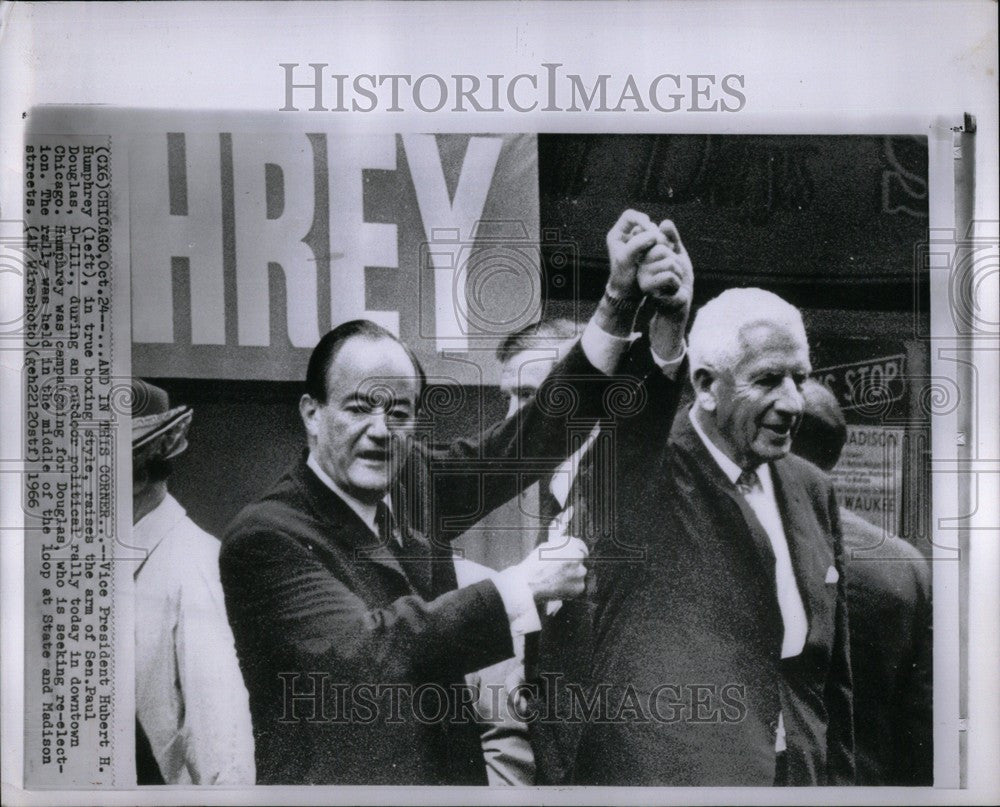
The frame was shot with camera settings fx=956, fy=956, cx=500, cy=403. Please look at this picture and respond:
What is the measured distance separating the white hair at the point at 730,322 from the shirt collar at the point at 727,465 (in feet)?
0.37

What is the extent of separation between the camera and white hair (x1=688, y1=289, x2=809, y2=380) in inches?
78.4

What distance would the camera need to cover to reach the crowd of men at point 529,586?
1979mm

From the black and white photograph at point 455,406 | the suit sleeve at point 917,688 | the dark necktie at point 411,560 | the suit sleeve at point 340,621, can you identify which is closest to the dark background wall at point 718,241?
the black and white photograph at point 455,406

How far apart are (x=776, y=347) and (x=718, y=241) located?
252 mm

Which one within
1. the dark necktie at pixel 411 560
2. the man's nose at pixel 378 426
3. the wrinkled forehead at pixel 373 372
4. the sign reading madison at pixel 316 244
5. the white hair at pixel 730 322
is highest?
the sign reading madison at pixel 316 244

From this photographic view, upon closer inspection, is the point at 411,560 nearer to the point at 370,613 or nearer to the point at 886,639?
the point at 370,613

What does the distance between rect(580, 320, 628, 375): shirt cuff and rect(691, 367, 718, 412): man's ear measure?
0.53ft

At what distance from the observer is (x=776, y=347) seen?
200 centimetres

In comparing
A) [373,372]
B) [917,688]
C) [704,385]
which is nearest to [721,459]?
[704,385]

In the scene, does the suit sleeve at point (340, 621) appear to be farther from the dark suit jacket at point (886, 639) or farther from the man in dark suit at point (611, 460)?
the dark suit jacket at point (886, 639)

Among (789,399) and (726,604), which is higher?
(789,399)

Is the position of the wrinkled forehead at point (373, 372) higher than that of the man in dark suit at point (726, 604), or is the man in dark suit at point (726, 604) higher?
the wrinkled forehead at point (373, 372)

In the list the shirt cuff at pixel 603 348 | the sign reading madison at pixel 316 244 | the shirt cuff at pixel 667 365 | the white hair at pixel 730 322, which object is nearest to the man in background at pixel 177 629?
the sign reading madison at pixel 316 244

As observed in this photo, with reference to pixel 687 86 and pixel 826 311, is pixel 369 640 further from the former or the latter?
pixel 687 86
